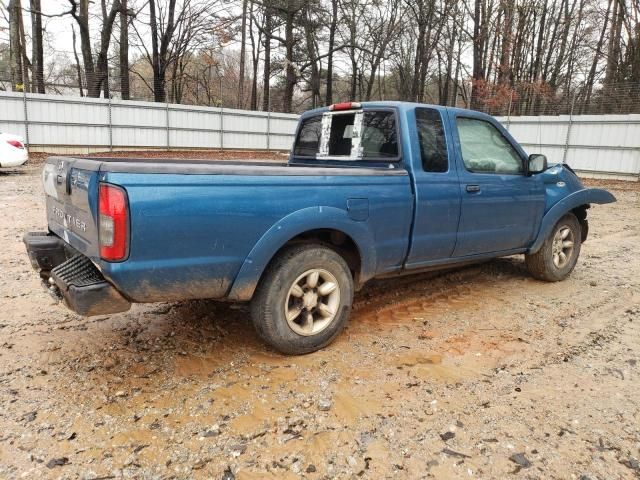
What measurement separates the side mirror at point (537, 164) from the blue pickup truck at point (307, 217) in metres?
0.01

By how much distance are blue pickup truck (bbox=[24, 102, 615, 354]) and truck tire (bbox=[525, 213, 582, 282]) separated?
4 cm

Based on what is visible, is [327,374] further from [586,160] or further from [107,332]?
[586,160]

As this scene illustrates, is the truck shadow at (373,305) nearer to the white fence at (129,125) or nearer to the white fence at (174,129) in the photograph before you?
the white fence at (174,129)

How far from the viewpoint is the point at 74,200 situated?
282 centimetres

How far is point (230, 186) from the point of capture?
2.75 metres

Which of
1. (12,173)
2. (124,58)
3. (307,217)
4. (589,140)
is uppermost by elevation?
(124,58)

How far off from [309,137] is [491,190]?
1.81 meters

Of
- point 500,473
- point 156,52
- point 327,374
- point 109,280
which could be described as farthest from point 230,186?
point 156,52

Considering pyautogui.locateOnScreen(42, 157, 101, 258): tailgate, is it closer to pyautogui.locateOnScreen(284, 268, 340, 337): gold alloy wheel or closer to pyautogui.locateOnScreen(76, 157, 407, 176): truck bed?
pyautogui.locateOnScreen(76, 157, 407, 176): truck bed

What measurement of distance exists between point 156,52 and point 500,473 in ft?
95.7

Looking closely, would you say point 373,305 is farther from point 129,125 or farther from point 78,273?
point 129,125

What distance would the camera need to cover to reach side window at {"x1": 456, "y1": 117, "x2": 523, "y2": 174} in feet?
13.7

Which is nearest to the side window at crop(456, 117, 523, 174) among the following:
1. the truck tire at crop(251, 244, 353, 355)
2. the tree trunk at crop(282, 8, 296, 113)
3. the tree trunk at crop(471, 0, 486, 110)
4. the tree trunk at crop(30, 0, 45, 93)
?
the truck tire at crop(251, 244, 353, 355)

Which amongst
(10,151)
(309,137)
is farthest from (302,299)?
(10,151)
